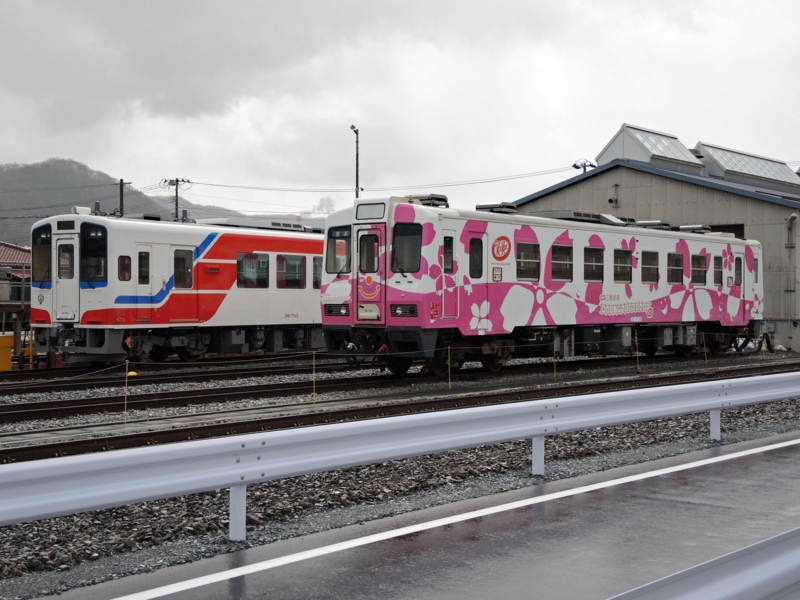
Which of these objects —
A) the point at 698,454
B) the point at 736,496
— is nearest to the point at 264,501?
the point at 736,496

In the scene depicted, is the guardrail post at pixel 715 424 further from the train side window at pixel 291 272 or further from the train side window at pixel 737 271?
the train side window at pixel 737 271

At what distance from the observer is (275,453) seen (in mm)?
6324

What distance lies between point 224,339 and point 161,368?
2.06m

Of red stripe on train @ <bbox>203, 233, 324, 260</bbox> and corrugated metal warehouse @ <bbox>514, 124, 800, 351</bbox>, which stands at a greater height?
corrugated metal warehouse @ <bbox>514, 124, 800, 351</bbox>

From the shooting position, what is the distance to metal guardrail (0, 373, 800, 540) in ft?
16.5

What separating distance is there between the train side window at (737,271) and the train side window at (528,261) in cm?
948

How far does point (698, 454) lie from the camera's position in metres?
9.44

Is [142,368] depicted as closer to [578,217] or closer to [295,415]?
[295,415]

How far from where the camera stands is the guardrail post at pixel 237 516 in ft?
19.9

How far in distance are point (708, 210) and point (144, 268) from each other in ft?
67.3

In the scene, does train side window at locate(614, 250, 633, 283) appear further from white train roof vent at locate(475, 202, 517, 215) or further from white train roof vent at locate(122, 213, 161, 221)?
white train roof vent at locate(122, 213, 161, 221)

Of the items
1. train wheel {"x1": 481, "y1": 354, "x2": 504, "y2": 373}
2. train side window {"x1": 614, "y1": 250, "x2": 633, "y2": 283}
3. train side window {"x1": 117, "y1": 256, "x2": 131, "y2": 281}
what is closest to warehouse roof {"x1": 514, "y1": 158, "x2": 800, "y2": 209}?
train side window {"x1": 614, "y1": 250, "x2": 633, "y2": 283}

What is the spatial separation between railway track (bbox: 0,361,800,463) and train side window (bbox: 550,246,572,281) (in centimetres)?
285

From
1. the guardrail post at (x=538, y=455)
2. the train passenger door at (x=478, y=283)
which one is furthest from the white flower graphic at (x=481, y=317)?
the guardrail post at (x=538, y=455)
